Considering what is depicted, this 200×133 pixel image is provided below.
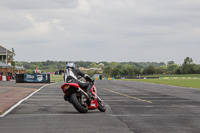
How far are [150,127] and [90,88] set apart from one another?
146 inches

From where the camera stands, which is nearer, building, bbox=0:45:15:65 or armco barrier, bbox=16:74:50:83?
armco barrier, bbox=16:74:50:83

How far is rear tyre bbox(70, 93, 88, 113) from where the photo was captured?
11625 millimetres

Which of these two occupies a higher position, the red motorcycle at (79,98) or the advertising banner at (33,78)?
the advertising banner at (33,78)

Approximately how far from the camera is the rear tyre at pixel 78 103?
11.6 m

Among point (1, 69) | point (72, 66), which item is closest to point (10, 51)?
point (1, 69)

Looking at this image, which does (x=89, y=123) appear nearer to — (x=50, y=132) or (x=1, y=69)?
(x=50, y=132)

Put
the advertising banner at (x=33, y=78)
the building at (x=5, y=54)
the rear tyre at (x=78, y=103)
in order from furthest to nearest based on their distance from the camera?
the building at (x=5, y=54), the advertising banner at (x=33, y=78), the rear tyre at (x=78, y=103)

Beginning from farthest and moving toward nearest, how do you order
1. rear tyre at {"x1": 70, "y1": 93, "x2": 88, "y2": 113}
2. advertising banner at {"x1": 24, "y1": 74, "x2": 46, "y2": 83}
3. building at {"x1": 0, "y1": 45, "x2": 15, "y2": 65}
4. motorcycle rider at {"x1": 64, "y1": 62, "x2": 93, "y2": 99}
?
1. building at {"x1": 0, "y1": 45, "x2": 15, "y2": 65}
2. advertising banner at {"x1": 24, "y1": 74, "x2": 46, "y2": 83}
3. motorcycle rider at {"x1": 64, "y1": 62, "x2": 93, "y2": 99}
4. rear tyre at {"x1": 70, "y1": 93, "x2": 88, "y2": 113}

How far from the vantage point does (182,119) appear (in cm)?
1063

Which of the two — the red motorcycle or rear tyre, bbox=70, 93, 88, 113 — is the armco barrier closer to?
the red motorcycle

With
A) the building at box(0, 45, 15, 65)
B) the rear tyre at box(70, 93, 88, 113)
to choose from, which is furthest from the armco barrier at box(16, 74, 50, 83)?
the building at box(0, 45, 15, 65)

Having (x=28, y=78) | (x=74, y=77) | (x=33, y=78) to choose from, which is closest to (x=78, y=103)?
(x=74, y=77)

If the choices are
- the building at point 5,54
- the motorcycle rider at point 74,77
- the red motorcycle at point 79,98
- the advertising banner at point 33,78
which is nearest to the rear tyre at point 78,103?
the red motorcycle at point 79,98

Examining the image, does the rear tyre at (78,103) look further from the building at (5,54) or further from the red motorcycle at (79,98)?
the building at (5,54)
